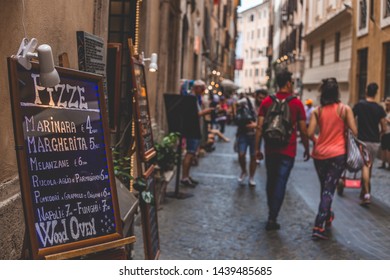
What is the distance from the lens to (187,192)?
8.40m

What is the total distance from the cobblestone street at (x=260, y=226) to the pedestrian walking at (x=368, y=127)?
15 centimetres

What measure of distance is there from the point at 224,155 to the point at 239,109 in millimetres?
4845

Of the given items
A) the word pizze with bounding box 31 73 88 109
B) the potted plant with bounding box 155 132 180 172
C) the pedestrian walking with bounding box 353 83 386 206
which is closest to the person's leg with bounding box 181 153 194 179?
the potted plant with bounding box 155 132 180 172

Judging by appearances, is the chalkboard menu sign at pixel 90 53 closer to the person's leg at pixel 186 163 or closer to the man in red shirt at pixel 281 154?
the man in red shirt at pixel 281 154

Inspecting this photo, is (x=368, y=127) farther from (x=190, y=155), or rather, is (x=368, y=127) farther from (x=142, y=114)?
(x=142, y=114)

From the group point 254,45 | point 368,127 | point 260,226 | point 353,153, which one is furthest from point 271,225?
point 254,45

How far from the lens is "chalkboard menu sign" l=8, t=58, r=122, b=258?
8.39ft

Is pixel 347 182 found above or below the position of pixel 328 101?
below

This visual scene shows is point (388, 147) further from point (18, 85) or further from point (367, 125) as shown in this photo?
point (18, 85)

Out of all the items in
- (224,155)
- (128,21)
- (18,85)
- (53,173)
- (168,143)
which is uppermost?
(128,21)

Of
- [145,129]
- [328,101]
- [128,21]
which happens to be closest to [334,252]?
[328,101]

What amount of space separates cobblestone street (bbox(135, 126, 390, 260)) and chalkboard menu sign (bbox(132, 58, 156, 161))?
104 centimetres

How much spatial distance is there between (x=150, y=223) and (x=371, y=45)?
8.42ft

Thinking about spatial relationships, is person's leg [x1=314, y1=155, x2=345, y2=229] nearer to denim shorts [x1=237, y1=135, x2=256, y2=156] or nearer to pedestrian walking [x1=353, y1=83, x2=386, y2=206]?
pedestrian walking [x1=353, y1=83, x2=386, y2=206]
